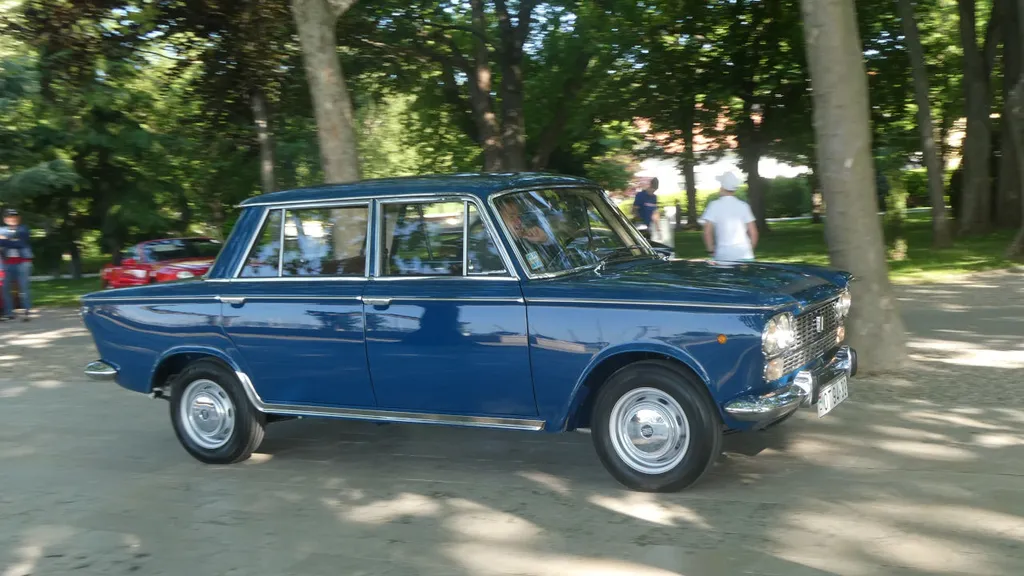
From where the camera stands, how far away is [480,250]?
19.8 feet

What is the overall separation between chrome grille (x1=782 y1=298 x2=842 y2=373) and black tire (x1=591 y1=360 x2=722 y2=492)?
52 cm

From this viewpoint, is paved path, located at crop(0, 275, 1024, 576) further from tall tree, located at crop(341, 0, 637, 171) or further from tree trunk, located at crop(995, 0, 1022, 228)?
tree trunk, located at crop(995, 0, 1022, 228)

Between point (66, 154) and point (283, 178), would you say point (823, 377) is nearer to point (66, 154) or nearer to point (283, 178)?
point (283, 178)

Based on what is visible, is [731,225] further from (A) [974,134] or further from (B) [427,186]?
(A) [974,134]

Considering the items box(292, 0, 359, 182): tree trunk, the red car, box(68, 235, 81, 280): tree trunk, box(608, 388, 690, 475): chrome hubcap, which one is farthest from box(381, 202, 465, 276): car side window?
box(68, 235, 81, 280): tree trunk

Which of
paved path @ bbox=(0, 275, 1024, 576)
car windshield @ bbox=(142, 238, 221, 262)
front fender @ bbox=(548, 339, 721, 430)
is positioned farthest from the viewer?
car windshield @ bbox=(142, 238, 221, 262)

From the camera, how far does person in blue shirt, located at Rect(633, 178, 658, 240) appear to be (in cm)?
1634

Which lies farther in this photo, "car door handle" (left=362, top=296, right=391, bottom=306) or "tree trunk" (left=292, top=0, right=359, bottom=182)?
"tree trunk" (left=292, top=0, right=359, bottom=182)

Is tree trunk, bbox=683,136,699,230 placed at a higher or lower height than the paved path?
higher

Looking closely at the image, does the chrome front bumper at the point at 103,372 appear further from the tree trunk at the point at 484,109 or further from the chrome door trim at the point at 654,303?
the tree trunk at the point at 484,109

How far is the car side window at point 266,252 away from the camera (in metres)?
6.81

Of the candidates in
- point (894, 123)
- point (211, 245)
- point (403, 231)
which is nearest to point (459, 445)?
point (403, 231)

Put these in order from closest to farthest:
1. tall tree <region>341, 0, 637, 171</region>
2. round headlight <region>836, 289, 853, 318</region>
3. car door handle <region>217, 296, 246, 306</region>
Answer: round headlight <region>836, 289, 853, 318</region>
car door handle <region>217, 296, 246, 306</region>
tall tree <region>341, 0, 637, 171</region>

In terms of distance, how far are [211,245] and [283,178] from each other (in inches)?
345
